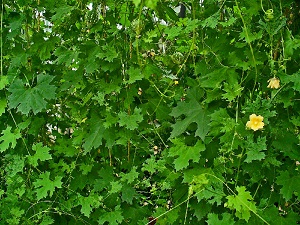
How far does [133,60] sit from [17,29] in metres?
0.49

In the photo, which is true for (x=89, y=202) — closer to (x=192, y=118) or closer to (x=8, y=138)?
(x=8, y=138)

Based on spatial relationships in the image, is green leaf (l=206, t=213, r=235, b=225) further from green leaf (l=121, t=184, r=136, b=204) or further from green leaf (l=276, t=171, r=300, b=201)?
green leaf (l=121, t=184, r=136, b=204)

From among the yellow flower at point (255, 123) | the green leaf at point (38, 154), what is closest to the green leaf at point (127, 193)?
the green leaf at point (38, 154)

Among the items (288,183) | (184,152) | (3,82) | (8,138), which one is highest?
(3,82)

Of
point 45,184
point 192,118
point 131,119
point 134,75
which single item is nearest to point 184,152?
point 192,118

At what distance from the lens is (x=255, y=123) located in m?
1.61

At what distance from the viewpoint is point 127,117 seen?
1.84 metres

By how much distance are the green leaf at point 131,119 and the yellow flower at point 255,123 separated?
16.5 inches

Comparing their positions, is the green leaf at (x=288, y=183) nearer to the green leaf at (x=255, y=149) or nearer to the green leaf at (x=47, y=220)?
the green leaf at (x=255, y=149)

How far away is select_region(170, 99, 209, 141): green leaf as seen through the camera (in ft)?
5.53

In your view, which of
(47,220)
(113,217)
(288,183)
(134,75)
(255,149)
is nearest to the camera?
(255,149)

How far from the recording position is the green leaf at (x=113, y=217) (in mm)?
1925

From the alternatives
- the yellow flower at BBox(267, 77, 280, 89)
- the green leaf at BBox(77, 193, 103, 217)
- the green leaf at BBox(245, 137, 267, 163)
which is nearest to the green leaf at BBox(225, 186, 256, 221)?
the green leaf at BBox(245, 137, 267, 163)

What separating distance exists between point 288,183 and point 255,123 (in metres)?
0.27
